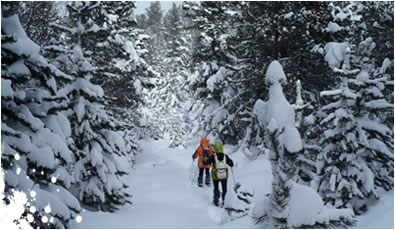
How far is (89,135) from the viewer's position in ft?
27.7

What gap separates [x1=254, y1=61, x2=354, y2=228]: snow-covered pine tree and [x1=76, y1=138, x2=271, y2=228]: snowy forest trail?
7.18 ft

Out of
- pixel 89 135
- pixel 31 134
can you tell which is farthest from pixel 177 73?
pixel 31 134

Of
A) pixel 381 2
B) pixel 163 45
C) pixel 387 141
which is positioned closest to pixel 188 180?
pixel 387 141

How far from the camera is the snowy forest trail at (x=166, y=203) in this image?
24.1 feet

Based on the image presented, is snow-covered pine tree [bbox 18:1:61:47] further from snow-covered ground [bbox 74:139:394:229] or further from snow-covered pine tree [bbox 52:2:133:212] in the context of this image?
snow-covered ground [bbox 74:139:394:229]

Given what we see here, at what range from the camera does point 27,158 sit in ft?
17.8

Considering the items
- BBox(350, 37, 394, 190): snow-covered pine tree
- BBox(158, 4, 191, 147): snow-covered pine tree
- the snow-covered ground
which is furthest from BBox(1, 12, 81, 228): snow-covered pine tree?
BBox(158, 4, 191, 147): snow-covered pine tree

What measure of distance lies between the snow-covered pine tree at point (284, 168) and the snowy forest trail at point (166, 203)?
2.19 meters

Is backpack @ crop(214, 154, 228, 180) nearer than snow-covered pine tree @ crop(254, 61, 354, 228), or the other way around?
snow-covered pine tree @ crop(254, 61, 354, 228)

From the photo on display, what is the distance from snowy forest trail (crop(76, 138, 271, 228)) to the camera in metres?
Answer: 7.34

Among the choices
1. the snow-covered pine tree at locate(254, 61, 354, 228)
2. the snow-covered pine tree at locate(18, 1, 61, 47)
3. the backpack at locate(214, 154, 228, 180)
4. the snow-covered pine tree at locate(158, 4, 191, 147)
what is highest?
the snow-covered pine tree at locate(158, 4, 191, 147)

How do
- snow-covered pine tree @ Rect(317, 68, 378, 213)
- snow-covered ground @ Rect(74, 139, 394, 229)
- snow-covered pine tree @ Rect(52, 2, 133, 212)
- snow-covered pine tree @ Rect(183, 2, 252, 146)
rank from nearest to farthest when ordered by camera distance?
1. snow-covered ground @ Rect(74, 139, 394, 229)
2. snow-covered pine tree @ Rect(52, 2, 133, 212)
3. snow-covered pine tree @ Rect(317, 68, 378, 213)
4. snow-covered pine tree @ Rect(183, 2, 252, 146)

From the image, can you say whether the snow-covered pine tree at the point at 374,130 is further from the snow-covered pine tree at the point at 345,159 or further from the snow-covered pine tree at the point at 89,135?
the snow-covered pine tree at the point at 89,135

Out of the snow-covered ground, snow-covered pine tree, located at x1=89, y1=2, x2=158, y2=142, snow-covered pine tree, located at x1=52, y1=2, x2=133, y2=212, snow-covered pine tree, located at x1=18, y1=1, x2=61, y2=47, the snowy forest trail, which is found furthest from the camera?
snow-covered pine tree, located at x1=89, y1=2, x2=158, y2=142
